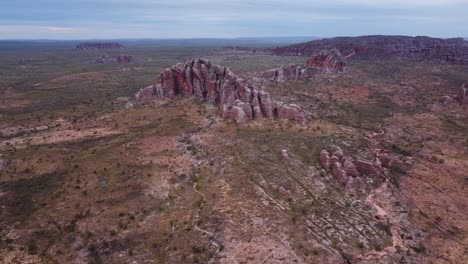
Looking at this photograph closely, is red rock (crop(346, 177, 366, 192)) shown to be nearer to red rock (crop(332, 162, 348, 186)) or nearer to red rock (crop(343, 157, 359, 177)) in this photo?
red rock (crop(332, 162, 348, 186))

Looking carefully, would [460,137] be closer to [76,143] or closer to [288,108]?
[288,108]

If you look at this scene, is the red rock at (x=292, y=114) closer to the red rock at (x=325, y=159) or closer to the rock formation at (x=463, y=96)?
the red rock at (x=325, y=159)

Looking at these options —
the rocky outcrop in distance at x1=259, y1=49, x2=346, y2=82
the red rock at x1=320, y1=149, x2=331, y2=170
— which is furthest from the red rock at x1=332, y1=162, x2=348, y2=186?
the rocky outcrop in distance at x1=259, y1=49, x2=346, y2=82

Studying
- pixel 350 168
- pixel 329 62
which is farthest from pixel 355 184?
pixel 329 62

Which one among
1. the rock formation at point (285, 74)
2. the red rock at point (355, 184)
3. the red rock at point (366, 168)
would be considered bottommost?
the red rock at point (355, 184)

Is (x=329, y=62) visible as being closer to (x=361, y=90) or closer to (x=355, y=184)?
(x=361, y=90)

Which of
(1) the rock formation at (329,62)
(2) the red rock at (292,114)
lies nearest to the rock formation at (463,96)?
(2) the red rock at (292,114)
